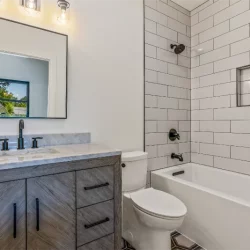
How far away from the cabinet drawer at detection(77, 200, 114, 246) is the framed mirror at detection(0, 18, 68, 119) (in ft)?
2.64

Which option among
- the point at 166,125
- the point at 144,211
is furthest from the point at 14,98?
the point at 166,125

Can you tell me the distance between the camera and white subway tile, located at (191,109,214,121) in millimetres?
2365

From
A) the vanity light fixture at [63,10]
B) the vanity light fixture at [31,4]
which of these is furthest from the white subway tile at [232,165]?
the vanity light fixture at [31,4]

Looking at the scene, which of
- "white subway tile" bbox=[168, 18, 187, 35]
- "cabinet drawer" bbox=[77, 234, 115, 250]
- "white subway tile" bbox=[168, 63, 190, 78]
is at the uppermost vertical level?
"white subway tile" bbox=[168, 18, 187, 35]

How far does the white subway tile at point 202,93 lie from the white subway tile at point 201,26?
774mm

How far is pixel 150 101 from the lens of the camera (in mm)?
2176

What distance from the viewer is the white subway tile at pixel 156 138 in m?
2.16

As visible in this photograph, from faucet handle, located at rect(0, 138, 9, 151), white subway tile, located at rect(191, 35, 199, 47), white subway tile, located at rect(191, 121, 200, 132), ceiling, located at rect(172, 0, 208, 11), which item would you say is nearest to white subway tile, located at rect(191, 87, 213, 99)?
white subway tile, located at rect(191, 121, 200, 132)

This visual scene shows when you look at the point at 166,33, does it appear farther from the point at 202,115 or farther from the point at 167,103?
the point at 202,115

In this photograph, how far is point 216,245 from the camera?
158 cm

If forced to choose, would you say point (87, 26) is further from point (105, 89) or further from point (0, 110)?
point (0, 110)

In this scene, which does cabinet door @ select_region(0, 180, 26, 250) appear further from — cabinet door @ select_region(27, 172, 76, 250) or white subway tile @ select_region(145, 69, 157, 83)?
white subway tile @ select_region(145, 69, 157, 83)

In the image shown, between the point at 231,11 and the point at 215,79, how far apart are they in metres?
0.76

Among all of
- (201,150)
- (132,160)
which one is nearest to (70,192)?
(132,160)
